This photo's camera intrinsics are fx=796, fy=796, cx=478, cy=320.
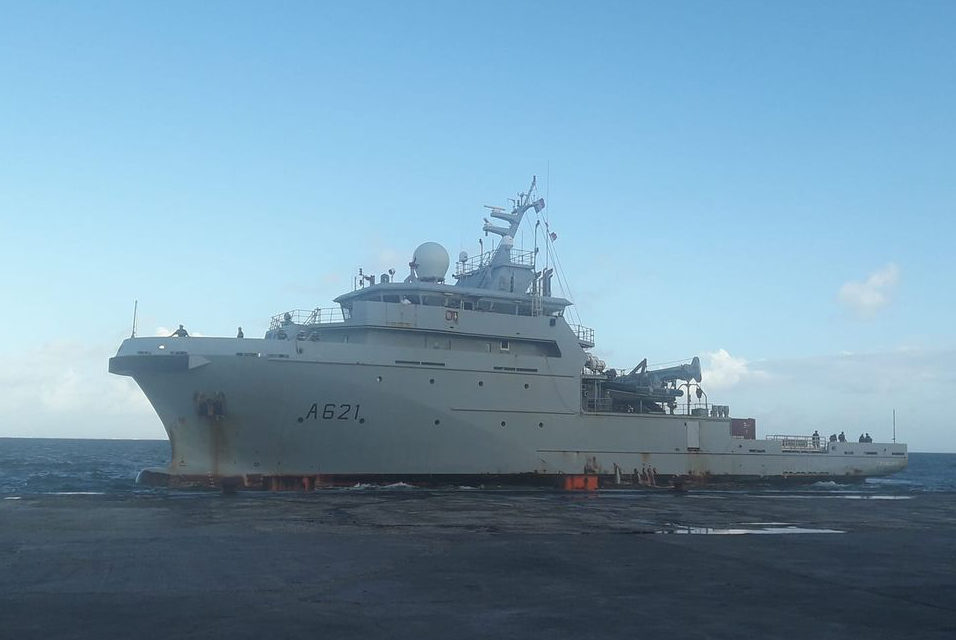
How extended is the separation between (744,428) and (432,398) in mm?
16209

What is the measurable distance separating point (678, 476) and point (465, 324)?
11.3 metres

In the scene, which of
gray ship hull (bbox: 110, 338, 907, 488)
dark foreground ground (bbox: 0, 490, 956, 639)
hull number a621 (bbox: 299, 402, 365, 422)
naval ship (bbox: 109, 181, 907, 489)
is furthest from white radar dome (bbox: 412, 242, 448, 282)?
dark foreground ground (bbox: 0, 490, 956, 639)

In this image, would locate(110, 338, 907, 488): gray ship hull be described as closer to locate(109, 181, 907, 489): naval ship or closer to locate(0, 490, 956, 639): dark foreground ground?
locate(109, 181, 907, 489): naval ship

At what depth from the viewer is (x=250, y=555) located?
38.6 feet

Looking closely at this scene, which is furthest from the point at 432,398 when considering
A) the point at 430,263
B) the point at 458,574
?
the point at 458,574

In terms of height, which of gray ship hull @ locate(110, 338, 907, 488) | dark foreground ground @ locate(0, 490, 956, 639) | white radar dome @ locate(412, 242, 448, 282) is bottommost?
dark foreground ground @ locate(0, 490, 956, 639)

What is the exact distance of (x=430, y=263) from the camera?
29.4 meters

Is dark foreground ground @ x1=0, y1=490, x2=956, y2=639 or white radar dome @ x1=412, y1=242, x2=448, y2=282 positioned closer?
dark foreground ground @ x1=0, y1=490, x2=956, y2=639

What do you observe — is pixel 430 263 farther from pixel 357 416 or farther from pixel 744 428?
pixel 744 428

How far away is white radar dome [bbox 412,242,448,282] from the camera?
2941cm

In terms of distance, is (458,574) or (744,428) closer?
(458,574)

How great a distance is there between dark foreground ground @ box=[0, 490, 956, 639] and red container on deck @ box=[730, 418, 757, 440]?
14827 millimetres

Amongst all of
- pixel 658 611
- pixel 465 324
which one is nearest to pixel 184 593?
pixel 658 611

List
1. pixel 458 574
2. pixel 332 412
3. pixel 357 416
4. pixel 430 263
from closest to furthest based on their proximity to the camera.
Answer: pixel 458 574, pixel 332 412, pixel 357 416, pixel 430 263
